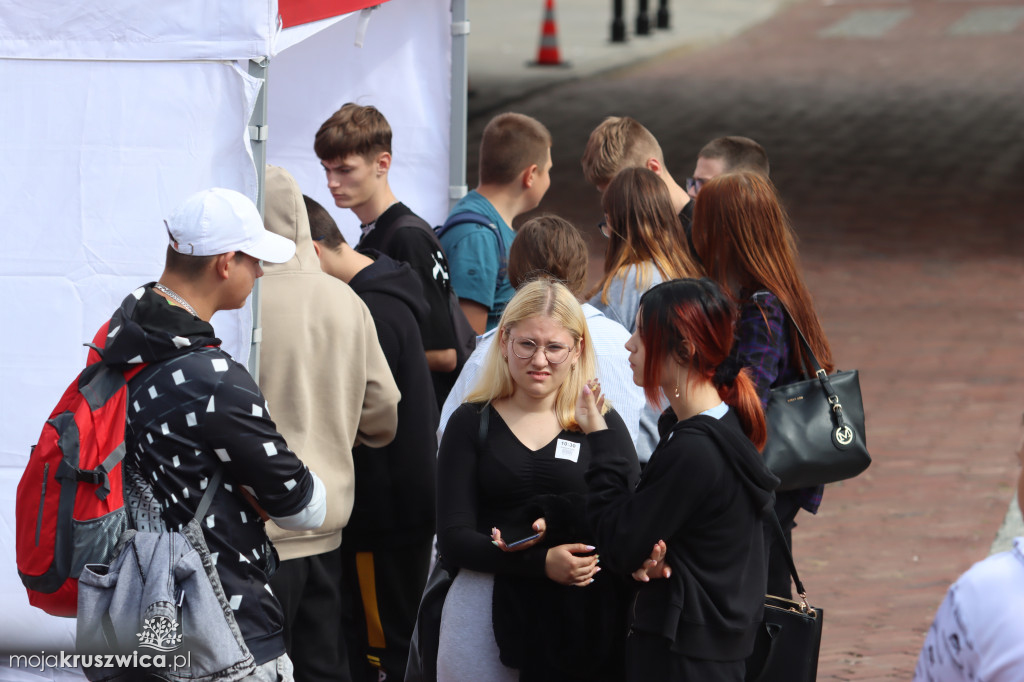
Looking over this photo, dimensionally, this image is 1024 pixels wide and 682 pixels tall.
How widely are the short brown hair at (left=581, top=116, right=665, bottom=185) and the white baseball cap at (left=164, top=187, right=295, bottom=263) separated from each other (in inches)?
85.5

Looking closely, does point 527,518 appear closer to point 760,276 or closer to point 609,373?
point 609,373

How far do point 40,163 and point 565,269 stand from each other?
5.18 feet

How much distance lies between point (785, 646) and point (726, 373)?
32.7 inches

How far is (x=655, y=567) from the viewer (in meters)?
2.90

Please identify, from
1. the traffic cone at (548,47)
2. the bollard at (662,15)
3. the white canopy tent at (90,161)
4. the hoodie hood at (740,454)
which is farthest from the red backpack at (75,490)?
the bollard at (662,15)

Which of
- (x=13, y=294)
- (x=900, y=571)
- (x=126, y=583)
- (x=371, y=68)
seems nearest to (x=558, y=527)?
(x=126, y=583)

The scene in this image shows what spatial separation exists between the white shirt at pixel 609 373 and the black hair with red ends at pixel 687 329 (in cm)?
63

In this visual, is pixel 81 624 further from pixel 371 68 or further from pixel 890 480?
pixel 890 480

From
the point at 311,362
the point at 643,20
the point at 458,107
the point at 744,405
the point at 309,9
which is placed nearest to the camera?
the point at 744,405

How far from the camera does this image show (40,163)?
3.61 meters

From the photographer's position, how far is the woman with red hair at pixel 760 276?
3.58m

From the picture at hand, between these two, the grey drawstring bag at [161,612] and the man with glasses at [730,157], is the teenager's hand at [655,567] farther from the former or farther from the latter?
the man with glasses at [730,157]

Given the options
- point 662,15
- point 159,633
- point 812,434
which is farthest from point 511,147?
point 662,15

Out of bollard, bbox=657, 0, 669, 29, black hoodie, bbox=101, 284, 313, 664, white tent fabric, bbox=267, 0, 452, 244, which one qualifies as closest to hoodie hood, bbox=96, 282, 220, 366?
black hoodie, bbox=101, 284, 313, 664
